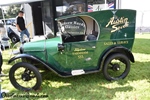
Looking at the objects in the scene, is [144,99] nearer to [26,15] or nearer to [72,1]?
[72,1]

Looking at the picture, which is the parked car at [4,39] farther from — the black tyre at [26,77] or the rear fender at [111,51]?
the rear fender at [111,51]

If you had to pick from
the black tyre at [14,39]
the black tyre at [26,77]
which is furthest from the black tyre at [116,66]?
the black tyre at [14,39]

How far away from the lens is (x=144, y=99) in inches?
116

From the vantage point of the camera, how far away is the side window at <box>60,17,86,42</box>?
353cm

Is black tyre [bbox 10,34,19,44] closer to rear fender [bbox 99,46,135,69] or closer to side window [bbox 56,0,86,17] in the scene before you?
side window [bbox 56,0,86,17]

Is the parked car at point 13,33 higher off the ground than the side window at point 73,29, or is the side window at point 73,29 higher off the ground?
the side window at point 73,29

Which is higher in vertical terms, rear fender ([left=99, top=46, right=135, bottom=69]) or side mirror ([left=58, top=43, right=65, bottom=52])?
side mirror ([left=58, top=43, right=65, bottom=52])

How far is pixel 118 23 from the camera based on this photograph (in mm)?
3473

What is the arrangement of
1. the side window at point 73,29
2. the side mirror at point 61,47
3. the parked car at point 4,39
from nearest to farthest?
the side mirror at point 61,47
the side window at point 73,29
the parked car at point 4,39

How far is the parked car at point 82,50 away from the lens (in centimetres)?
333

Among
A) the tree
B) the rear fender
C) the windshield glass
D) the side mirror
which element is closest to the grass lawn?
the rear fender

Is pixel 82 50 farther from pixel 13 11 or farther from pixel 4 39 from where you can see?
pixel 13 11

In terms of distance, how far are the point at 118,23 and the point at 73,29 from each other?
1.00 meters

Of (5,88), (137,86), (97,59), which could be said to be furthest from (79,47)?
(5,88)
